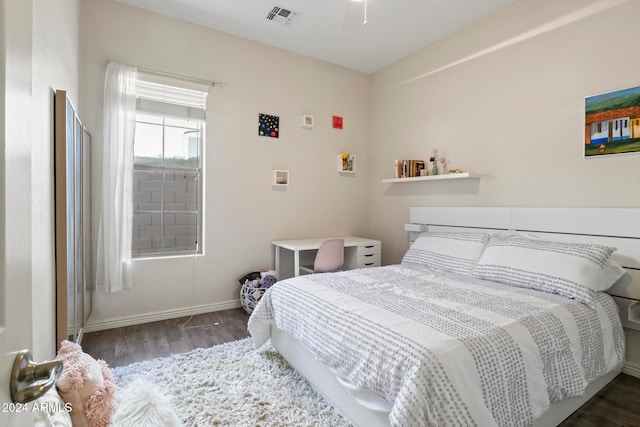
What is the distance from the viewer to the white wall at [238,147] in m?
2.98

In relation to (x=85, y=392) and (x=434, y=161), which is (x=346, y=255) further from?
(x=85, y=392)

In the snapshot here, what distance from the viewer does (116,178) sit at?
9.51ft

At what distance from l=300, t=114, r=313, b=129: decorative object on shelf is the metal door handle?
3612mm

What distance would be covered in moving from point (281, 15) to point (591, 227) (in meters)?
3.13

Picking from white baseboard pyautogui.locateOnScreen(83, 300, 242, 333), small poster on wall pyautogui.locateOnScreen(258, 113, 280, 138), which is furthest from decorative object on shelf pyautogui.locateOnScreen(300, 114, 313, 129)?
white baseboard pyautogui.locateOnScreen(83, 300, 242, 333)

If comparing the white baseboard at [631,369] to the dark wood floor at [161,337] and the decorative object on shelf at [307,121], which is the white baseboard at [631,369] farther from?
the decorative object on shelf at [307,121]

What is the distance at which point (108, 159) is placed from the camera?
9.44ft

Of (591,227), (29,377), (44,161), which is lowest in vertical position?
(29,377)

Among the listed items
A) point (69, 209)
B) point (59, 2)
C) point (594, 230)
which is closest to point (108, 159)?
point (69, 209)

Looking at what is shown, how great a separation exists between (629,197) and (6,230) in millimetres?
3142

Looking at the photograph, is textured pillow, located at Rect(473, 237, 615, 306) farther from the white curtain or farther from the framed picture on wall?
the white curtain

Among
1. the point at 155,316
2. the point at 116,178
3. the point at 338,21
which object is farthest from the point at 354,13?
the point at 155,316

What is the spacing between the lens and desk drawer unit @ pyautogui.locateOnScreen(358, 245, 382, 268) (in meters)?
3.74

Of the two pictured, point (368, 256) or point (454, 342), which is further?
point (368, 256)
